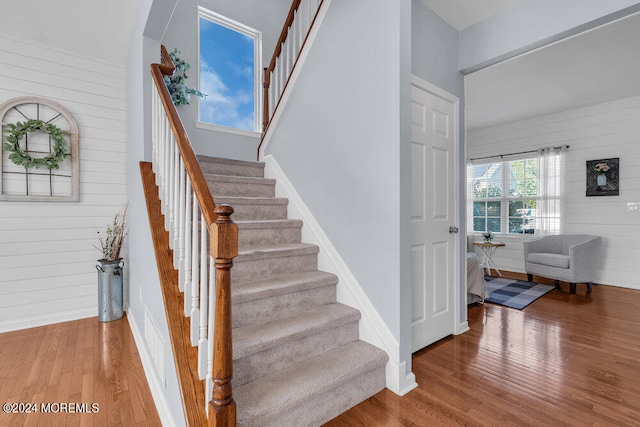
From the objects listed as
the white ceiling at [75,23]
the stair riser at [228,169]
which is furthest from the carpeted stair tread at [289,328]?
the white ceiling at [75,23]

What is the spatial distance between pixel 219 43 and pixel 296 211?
10.2 ft

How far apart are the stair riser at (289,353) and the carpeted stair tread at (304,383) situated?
32 millimetres

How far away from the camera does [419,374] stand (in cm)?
221

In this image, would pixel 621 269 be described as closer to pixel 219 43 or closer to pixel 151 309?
pixel 151 309

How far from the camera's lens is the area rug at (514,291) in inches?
155

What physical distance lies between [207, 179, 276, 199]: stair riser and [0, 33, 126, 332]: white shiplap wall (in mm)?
1583

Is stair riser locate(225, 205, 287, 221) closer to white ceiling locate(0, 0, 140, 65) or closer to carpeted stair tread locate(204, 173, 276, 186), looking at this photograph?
carpeted stair tread locate(204, 173, 276, 186)

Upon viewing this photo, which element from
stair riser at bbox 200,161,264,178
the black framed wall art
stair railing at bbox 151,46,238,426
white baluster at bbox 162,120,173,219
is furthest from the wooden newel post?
the black framed wall art

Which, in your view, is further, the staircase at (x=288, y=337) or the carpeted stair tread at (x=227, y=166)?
the carpeted stair tread at (x=227, y=166)

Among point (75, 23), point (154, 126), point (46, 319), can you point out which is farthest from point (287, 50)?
point (46, 319)

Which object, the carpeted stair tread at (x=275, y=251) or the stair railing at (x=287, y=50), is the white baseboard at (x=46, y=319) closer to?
the carpeted stair tread at (x=275, y=251)

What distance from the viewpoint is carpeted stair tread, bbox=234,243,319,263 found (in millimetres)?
2195

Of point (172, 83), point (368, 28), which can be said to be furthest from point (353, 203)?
point (172, 83)

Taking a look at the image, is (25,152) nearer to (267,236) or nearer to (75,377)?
(75,377)
